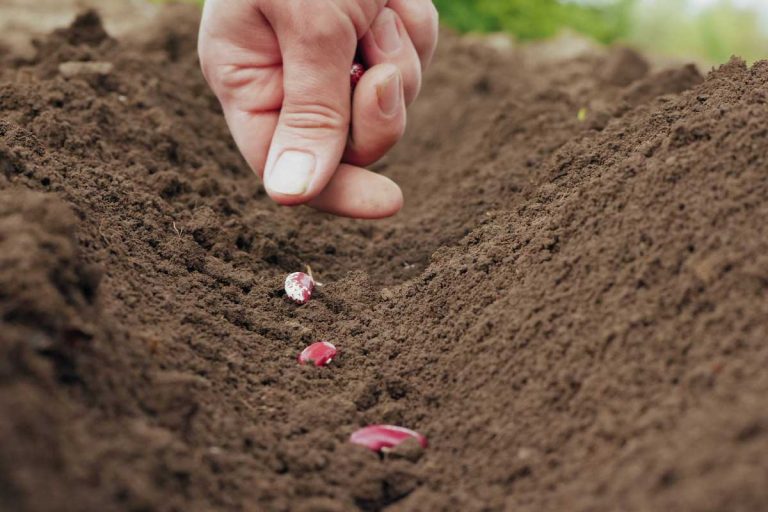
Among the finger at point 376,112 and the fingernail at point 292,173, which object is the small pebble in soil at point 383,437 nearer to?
the fingernail at point 292,173

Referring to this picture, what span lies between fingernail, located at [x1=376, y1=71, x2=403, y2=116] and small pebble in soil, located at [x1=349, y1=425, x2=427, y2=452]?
1.19 meters

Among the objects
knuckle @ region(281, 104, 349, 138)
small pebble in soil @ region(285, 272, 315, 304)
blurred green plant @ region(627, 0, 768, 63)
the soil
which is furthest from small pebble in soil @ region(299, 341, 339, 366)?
blurred green plant @ region(627, 0, 768, 63)

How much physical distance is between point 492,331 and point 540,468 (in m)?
0.52

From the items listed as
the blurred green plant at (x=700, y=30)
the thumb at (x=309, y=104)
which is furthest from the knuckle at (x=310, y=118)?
the blurred green plant at (x=700, y=30)

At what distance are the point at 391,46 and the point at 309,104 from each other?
0.54 m

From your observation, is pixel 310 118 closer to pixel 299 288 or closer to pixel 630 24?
pixel 299 288

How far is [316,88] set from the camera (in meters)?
2.63

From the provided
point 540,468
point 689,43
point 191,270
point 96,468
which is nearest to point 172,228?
point 191,270

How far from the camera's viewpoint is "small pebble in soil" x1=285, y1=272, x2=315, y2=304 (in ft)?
8.76

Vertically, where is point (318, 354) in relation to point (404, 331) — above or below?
below

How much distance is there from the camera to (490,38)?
24.4 feet

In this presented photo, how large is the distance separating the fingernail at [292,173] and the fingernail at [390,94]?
1.03 feet

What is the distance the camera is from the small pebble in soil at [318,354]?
233 cm

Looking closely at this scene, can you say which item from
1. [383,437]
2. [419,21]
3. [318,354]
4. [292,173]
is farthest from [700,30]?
[383,437]
